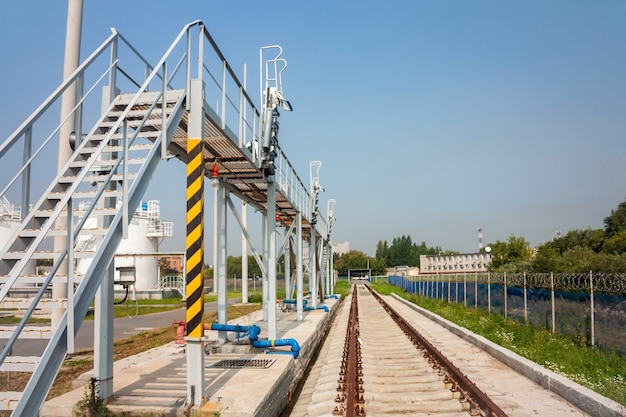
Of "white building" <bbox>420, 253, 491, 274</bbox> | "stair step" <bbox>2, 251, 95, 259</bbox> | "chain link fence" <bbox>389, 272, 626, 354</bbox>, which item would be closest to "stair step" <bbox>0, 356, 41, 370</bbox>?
"stair step" <bbox>2, 251, 95, 259</bbox>

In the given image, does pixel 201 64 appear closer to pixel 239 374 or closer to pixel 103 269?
pixel 103 269

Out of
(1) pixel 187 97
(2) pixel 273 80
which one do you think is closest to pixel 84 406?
(1) pixel 187 97

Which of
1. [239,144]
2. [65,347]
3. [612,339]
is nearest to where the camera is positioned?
[65,347]

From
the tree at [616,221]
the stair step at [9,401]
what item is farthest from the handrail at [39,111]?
the tree at [616,221]

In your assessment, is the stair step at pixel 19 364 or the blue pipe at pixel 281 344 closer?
the stair step at pixel 19 364

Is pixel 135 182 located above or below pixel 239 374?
above

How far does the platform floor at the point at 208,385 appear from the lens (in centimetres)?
640

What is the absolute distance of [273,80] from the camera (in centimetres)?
1244

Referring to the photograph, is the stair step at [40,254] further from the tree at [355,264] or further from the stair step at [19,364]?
the tree at [355,264]

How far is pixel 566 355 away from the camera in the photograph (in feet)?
34.9

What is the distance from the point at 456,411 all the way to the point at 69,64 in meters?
8.78

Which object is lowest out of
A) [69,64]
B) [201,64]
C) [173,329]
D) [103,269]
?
[173,329]

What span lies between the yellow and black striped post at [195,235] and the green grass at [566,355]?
18.3 feet

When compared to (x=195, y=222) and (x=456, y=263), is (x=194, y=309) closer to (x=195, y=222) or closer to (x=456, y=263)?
(x=195, y=222)
